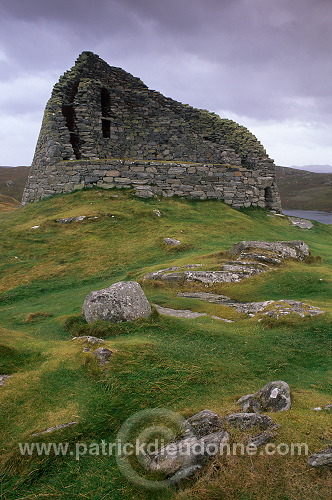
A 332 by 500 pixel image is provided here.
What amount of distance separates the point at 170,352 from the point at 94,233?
50.6 ft

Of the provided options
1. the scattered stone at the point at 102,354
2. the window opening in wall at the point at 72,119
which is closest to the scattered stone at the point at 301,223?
the window opening in wall at the point at 72,119

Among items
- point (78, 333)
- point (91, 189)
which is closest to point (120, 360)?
point (78, 333)

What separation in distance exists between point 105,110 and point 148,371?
105ft

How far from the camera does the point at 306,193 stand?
133 metres

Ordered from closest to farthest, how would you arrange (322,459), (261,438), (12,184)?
1. (322,459)
2. (261,438)
3. (12,184)

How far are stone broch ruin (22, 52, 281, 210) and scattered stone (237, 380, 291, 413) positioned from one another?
23.2m

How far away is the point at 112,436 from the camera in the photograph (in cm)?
575

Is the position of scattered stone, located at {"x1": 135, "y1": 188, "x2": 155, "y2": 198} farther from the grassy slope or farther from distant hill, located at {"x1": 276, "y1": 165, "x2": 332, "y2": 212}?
distant hill, located at {"x1": 276, "y1": 165, "x2": 332, "y2": 212}

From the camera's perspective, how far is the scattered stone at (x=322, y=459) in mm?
4520

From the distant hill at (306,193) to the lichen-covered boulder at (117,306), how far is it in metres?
107

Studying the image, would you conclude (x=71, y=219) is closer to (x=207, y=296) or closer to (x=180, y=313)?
(x=207, y=296)

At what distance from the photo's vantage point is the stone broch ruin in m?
29.2

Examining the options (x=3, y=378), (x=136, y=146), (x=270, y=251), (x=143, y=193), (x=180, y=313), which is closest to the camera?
(x=3, y=378)

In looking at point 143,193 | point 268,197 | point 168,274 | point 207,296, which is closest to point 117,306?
point 207,296
